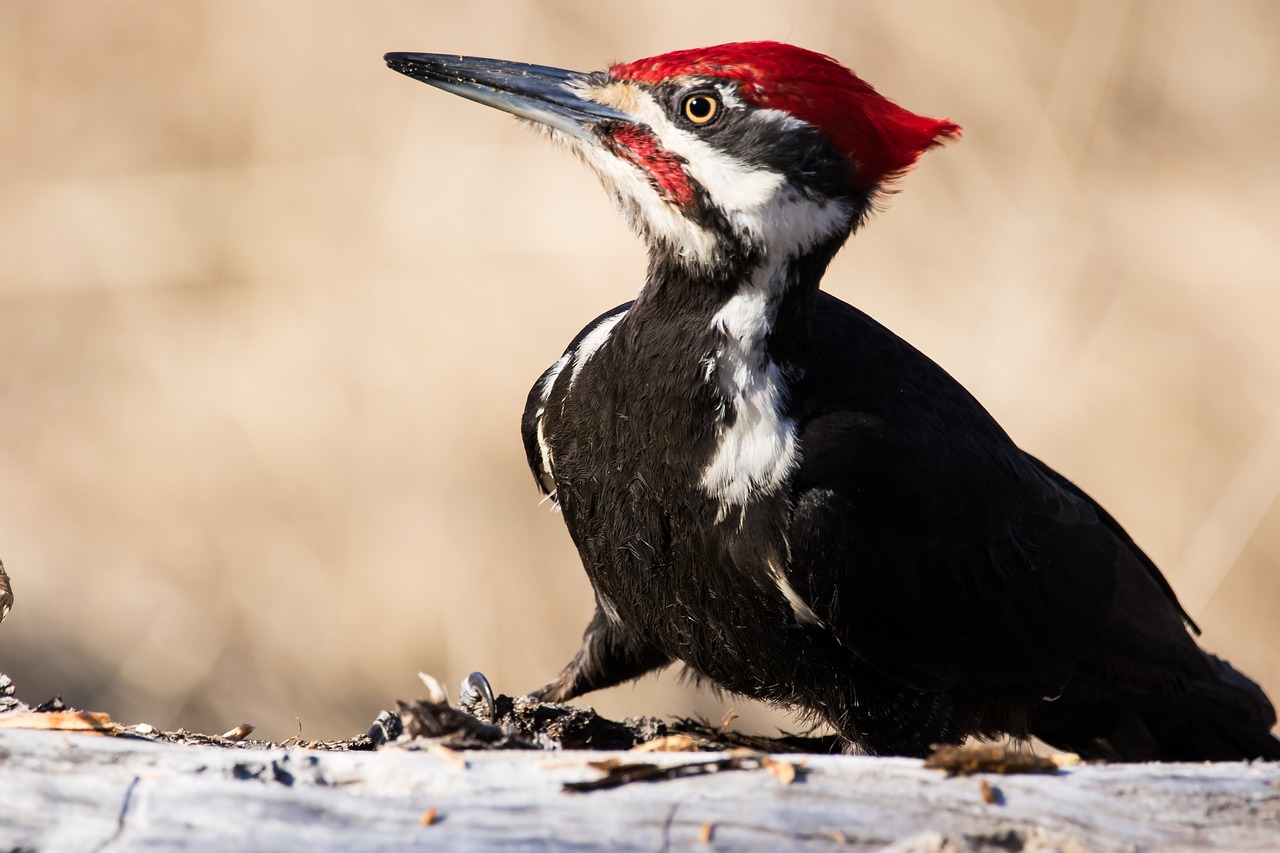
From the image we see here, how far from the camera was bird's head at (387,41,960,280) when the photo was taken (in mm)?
2826

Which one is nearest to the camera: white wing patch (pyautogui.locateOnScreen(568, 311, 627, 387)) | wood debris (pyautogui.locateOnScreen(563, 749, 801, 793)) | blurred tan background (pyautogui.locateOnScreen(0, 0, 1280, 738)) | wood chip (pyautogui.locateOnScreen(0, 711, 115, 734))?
wood debris (pyautogui.locateOnScreen(563, 749, 801, 793))

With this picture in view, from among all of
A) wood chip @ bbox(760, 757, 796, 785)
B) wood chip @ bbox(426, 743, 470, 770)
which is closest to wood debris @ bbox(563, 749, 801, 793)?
wood chip @ bbox(760, 757, 796, 785)

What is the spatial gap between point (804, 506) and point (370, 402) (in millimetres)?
3989

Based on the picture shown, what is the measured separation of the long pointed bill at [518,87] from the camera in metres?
2.97

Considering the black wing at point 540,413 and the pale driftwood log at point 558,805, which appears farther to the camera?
the black wing at point 540,413

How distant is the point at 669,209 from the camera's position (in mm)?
2881

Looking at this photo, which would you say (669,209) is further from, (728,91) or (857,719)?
(857,719)

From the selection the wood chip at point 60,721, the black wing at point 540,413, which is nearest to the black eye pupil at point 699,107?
the black wing at point 540,413

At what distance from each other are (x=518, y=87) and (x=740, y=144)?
55 cm

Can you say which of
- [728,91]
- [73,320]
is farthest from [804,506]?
[73,320]

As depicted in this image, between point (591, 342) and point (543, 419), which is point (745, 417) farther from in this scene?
point (543, 419)

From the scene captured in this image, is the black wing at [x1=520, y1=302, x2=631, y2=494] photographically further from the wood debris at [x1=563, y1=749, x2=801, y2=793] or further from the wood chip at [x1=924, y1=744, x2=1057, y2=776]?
the wood chip at [x1=924, y1=744, x2=1057, y2=776]

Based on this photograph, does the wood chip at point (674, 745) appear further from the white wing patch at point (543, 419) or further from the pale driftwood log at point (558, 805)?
the white wing patch at point (543, 419)

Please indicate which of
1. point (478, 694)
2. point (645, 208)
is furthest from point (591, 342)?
point (478, 694)
